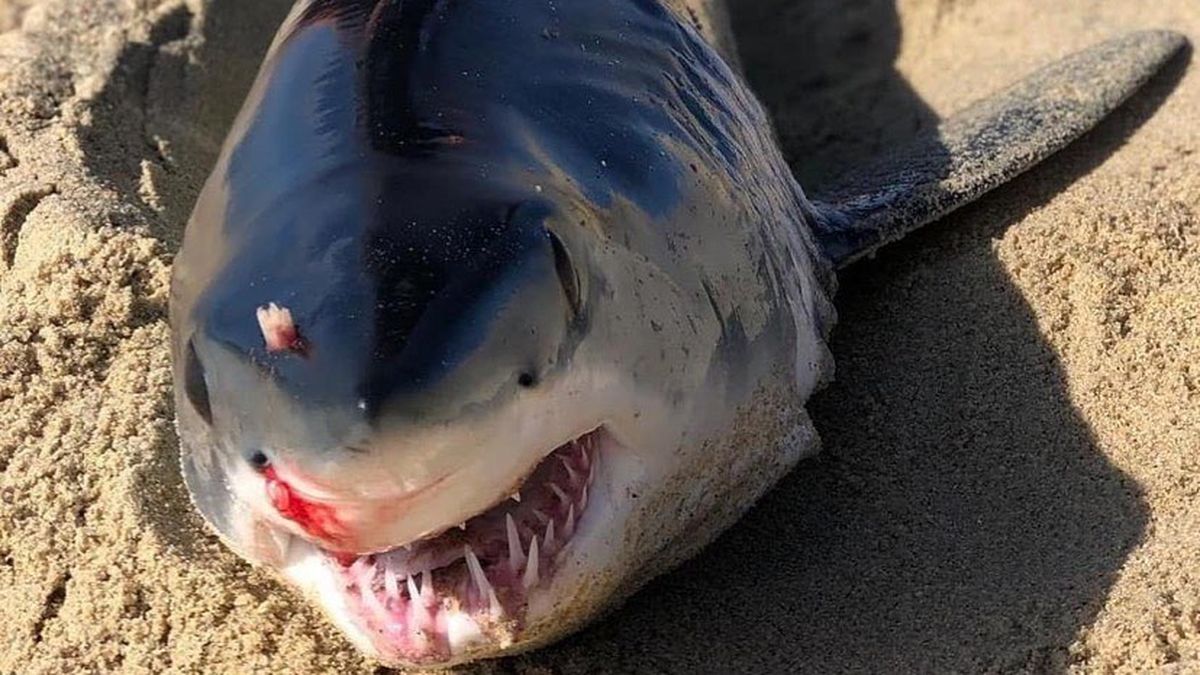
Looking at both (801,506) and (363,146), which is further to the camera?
(801,506)

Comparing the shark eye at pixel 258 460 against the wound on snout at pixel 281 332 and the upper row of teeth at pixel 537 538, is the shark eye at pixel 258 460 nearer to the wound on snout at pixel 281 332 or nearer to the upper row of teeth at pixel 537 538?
the wound on snout at pixel 281 332

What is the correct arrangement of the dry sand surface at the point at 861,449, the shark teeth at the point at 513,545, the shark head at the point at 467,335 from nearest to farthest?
the shark head at the point at 467,335, the shark teeth at the point at 513,545, the dry sand surface at the point at 861,449

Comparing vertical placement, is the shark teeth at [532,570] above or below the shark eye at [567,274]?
below

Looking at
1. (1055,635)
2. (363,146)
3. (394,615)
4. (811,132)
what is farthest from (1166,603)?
(811,132)

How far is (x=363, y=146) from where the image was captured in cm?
215

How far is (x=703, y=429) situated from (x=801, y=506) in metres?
0.45

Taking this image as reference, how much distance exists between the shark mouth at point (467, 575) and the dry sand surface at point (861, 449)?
0.33m

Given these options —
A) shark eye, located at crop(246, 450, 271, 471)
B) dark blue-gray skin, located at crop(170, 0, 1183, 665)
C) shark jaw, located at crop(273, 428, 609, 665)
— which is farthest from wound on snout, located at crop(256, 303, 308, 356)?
shark jaw, located at crop(273, 428, 609, 665)

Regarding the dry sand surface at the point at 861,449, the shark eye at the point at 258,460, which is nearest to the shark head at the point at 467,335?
the shark eye at the point at 258,460

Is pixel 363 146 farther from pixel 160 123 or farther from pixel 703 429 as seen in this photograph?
pixel 160 123

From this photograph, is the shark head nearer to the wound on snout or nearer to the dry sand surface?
the wound on snout

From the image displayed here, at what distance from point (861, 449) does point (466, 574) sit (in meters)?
0.99

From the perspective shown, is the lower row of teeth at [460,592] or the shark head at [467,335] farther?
the lower row of teeth at [460,592]

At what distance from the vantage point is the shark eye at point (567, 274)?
2.05 meters
